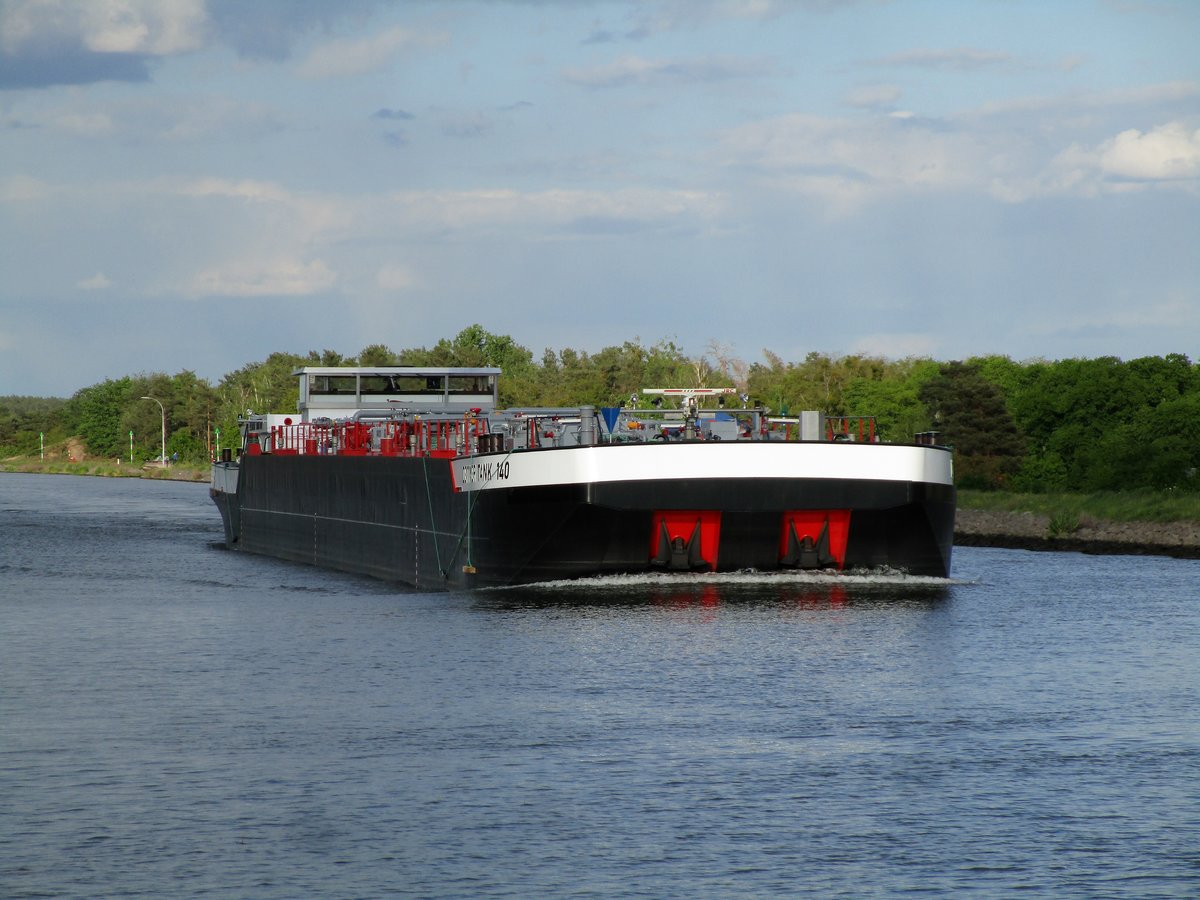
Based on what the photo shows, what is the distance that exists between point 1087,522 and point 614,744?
3972 cm

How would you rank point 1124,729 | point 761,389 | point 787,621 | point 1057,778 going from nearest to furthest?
point 1057,778
point 1124,729
point 787,621
point 761,389

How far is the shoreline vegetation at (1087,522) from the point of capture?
49469mm

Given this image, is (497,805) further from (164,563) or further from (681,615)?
(164,563)

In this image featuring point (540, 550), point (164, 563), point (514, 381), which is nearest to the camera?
point (540, 550)

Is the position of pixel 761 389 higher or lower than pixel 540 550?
higher

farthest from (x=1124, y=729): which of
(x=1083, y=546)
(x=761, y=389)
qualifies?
(x=761, y=389)

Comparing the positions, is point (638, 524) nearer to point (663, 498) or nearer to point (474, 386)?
point (663, 498)

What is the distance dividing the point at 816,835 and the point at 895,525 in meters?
18.5

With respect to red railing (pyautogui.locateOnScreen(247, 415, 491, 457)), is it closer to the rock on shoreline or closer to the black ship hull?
the black ship hull

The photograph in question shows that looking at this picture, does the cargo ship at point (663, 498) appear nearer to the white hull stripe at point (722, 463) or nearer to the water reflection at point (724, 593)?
the white hull stripe at point (722, 463)

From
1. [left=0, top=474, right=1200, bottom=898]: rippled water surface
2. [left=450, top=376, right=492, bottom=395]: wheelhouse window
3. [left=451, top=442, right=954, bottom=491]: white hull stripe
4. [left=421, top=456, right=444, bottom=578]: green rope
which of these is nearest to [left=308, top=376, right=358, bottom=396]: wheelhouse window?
[left=450, top=376, right=492, bottom=395]: wheelhouse window

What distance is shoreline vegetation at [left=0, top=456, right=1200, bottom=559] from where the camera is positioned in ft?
162

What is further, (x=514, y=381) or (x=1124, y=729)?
(x=514, y=381)

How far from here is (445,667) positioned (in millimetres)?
23219
